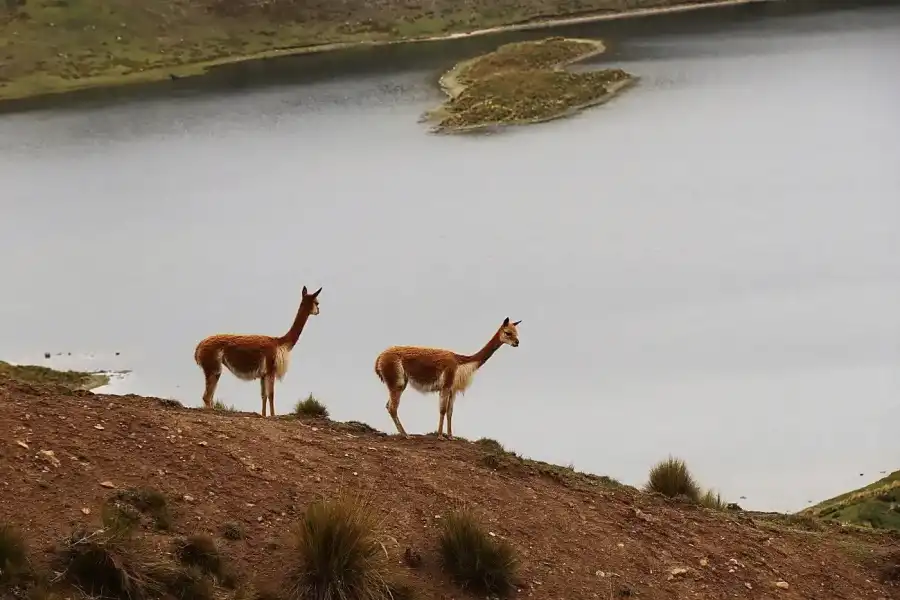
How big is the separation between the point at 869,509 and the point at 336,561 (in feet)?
35.6

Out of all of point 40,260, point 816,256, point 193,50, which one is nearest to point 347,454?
point 816,256

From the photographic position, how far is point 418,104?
6397cm

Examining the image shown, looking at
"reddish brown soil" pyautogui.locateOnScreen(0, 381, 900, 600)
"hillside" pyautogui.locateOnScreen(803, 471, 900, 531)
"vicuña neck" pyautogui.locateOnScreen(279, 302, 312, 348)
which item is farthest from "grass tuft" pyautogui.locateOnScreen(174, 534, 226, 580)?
"hillside" pyautogui.locateOnScreen(803, 471, 900, 531)

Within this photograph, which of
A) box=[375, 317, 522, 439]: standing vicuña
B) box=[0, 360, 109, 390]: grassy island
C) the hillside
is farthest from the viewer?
box=[0, 360, 109, 390]: grassy island

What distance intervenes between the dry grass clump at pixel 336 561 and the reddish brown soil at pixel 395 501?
0.41 m

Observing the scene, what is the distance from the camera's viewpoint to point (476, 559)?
8984mm

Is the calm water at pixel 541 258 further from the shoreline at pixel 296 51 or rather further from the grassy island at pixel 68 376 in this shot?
the shoreline at pixel 296 51

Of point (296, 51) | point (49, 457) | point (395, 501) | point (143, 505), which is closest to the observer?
point (143, 505)

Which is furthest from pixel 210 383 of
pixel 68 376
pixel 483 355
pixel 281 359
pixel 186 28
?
pixel 186 28

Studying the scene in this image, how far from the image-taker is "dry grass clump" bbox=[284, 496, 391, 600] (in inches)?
322

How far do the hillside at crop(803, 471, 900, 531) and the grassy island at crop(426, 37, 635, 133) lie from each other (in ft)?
138

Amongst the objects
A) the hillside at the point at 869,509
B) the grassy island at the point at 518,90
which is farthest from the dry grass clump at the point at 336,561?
the grassy island at the point at 518,90

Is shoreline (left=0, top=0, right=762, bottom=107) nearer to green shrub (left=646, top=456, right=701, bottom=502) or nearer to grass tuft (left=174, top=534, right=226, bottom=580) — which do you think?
green shrub (left=646, top=456, right=701, bottom=502)

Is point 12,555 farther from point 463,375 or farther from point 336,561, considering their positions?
Result: point 463,375
